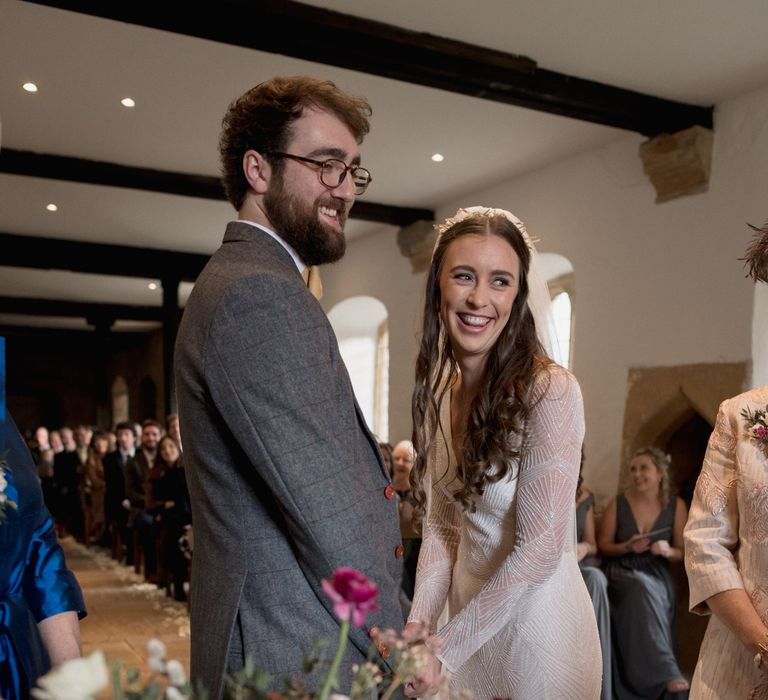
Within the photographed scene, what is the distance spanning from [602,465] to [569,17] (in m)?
3.53

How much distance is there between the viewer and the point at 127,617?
7.95m

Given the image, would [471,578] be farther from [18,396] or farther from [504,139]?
[18,396]

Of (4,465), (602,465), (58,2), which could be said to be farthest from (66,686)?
(602,465)

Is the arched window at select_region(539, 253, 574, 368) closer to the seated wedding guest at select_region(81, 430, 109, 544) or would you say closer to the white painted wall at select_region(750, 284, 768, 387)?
the white painted wall at select_region(750, 284, 768, 387)

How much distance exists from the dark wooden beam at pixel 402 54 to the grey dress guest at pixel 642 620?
2.78 m

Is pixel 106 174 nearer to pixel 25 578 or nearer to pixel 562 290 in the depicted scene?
pixel 562 290

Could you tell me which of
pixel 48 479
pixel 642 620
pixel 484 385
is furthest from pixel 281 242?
pixel 48 479

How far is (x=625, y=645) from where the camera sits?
17.5 feet

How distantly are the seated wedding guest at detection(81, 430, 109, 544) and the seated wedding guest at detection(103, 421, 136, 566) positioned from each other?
→ 1.13m

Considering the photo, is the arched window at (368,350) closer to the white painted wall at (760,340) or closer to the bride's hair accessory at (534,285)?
the white painted wall at (760,340)

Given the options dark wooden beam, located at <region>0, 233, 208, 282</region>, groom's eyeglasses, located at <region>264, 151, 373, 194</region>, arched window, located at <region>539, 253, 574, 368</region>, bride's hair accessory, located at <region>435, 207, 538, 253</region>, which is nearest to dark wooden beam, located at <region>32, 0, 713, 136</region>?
arched window, located at <region>539, 253, 574, 368</region>

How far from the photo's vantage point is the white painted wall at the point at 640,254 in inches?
243

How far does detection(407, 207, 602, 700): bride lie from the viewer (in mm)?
1858

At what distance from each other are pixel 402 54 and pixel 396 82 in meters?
0.81
